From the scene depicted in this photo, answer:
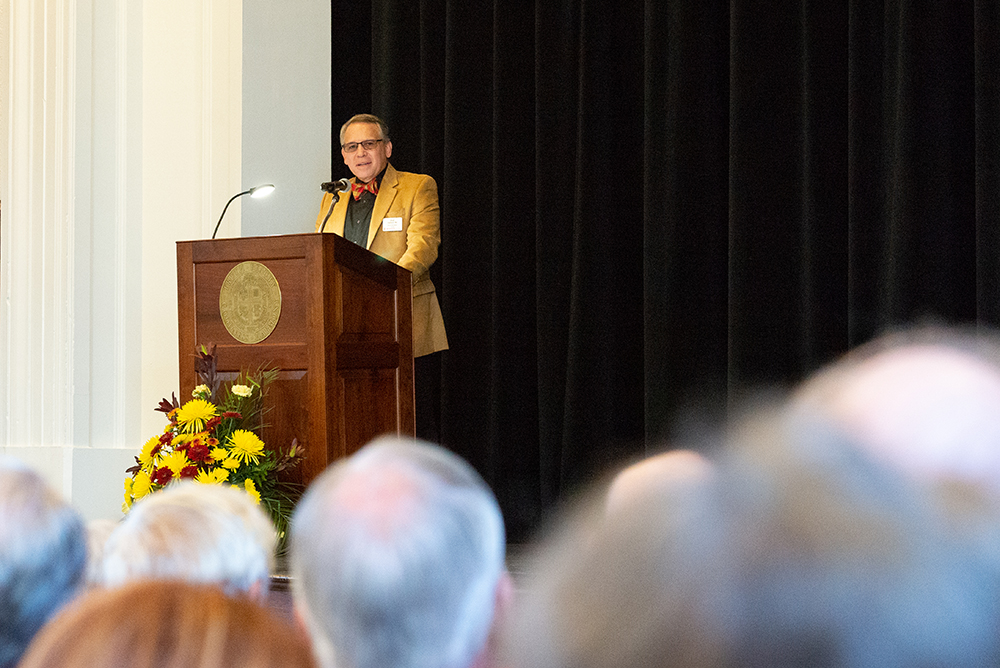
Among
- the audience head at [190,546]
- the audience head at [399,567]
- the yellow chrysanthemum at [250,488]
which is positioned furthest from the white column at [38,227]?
the audience head at [399,567]

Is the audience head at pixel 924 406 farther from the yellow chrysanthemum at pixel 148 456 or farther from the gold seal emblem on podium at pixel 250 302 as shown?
the yellow chrysanthemum at pixel 148 456

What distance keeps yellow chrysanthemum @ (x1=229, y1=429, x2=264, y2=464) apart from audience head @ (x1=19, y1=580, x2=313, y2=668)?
247 cm

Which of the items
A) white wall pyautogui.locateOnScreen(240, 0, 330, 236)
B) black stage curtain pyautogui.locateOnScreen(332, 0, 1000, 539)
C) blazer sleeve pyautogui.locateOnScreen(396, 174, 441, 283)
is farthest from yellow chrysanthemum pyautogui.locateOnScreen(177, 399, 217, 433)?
black stage curtain pyautogui.locateOnScreen(332, 0, 1000, 539)

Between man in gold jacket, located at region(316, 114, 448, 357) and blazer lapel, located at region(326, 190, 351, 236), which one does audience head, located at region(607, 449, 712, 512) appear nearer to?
man in gold jacket, located at region(316, 114, 448, 357)

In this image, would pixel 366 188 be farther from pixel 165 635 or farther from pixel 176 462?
pixel 165 635

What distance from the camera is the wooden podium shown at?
9.55ft

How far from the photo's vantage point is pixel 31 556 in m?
0.84

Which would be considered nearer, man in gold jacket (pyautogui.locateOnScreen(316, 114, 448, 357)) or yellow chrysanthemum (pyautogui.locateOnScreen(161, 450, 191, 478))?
yellow chrysanthemum (pyautogui.locateOnScreen(161, 450, 191, 478))

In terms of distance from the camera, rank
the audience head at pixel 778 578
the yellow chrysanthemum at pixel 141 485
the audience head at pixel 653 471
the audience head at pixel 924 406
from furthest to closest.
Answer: the yellow chrysanthemum at pixel 141 485 → the audience head at pixel 653 471 → the audience head at pixel 924 406 → the audience head at pixel 778 578

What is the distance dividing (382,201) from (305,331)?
4.33ft

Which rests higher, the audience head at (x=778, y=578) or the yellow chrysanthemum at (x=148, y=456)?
the audience head at (x=778, y=578)

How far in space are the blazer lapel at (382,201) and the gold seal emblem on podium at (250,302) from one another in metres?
1.07

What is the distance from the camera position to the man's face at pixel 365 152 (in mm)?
4098

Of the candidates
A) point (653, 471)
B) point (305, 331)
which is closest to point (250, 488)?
point (305, 331)
